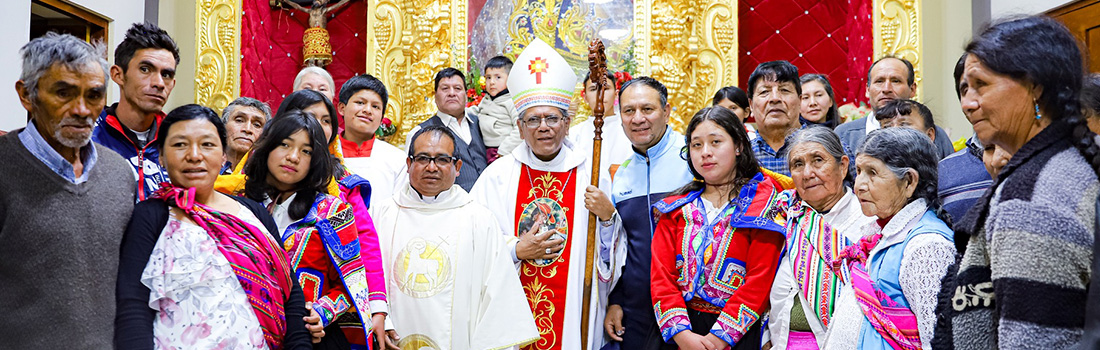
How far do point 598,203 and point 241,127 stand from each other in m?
1.63

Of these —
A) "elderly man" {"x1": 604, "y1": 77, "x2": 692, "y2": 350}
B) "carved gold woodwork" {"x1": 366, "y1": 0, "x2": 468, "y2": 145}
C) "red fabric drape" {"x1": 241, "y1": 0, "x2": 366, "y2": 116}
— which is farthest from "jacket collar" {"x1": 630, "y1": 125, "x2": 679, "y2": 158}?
A: "red fabric drape" {"x1": 241, "y1": 0, "x2": 366, "y2": 116}

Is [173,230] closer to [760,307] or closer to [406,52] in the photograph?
[760,307]

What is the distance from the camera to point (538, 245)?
3762 millimetres

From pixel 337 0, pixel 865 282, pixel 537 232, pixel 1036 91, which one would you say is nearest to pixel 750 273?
pixel 865 282

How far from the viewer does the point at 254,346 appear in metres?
2.39

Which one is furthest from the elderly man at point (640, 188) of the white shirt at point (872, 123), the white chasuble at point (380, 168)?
the white chasuble at point (380, 168)

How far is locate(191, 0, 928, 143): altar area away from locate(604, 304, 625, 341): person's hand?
2867 millimetres

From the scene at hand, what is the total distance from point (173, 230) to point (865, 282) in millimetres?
1849

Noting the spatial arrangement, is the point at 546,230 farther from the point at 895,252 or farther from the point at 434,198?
the point at 895,252

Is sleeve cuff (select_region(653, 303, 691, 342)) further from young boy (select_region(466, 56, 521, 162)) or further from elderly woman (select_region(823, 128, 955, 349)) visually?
young boy (select_region(466, 56, 521, 162))

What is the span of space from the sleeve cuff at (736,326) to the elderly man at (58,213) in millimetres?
1911

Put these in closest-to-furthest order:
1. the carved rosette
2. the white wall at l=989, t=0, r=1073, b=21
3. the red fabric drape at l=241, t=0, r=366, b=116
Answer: the white wall at l=989, t=0, r=1073, b=21
the carved rosette
the red fabric drape at l=241, t=0, r=366, b=116

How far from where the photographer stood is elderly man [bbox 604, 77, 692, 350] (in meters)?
3.56

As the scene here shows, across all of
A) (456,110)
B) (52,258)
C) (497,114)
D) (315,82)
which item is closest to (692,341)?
(52,258)
